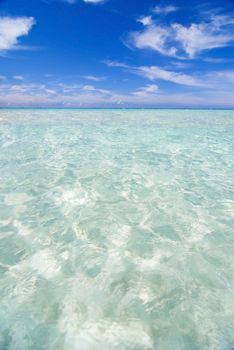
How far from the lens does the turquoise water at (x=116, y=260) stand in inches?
148

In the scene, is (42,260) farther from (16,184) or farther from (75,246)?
(16,184)

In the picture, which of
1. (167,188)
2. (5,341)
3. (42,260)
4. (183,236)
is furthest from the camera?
(167,188)

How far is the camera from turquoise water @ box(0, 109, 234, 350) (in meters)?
3.76

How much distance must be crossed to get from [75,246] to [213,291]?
3.14m

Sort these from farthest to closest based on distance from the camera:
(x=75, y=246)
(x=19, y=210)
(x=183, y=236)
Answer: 1. (x=19, y=210)
2. (x=183, y=236)
3. (x=75, y=246)

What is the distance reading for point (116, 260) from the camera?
5492mm

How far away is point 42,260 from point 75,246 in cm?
86

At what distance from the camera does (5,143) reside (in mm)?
19125

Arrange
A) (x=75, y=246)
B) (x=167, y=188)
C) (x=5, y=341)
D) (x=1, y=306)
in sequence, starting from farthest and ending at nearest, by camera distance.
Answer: (x=167, y=188)
(x=75, y=246)
(x=1, y=306)
(x=5, y=341)

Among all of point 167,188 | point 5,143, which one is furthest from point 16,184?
point 5,143

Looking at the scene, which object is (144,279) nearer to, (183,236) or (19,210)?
(183,236)

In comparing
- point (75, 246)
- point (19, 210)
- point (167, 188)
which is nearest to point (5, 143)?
point (19, 210)

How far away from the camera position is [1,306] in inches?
164

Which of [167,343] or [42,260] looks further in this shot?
[42,260]
